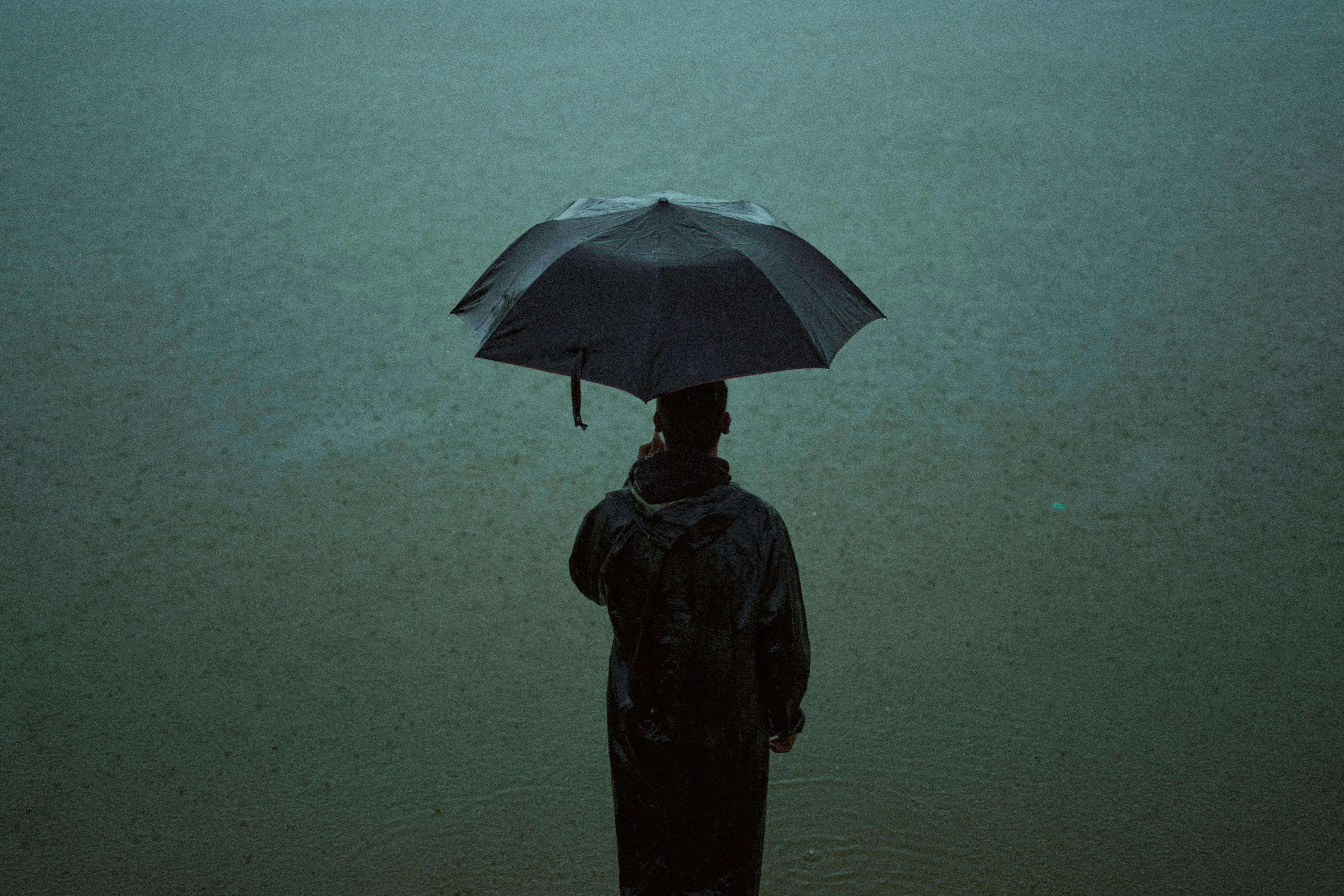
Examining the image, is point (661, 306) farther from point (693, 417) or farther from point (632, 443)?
point (632, 443)

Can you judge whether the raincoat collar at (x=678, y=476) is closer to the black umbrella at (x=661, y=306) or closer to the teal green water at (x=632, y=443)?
the black umbrella at (x=661, y=306)

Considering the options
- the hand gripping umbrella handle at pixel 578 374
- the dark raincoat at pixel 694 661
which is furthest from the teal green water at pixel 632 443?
the hand gripping umbrella handle at pixel 578 374

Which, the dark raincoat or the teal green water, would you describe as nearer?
the dark raincoat

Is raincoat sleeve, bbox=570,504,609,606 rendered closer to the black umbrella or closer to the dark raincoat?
the dark raincoat

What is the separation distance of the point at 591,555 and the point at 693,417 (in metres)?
0.23

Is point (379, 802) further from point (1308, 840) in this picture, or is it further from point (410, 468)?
point (1308, 840)

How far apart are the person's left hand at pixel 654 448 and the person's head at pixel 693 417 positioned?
0.05m

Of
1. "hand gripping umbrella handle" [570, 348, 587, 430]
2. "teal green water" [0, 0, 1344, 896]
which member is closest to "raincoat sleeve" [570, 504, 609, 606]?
"hand gripping umbrella handle" [570, 348, 587, 430]

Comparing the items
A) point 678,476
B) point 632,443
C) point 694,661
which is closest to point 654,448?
point 678,476

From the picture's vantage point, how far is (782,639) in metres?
1.22

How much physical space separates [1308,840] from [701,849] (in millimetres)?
1264

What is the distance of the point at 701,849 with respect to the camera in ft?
4.27

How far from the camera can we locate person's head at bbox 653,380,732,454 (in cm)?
117

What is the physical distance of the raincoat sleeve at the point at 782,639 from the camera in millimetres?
1206
